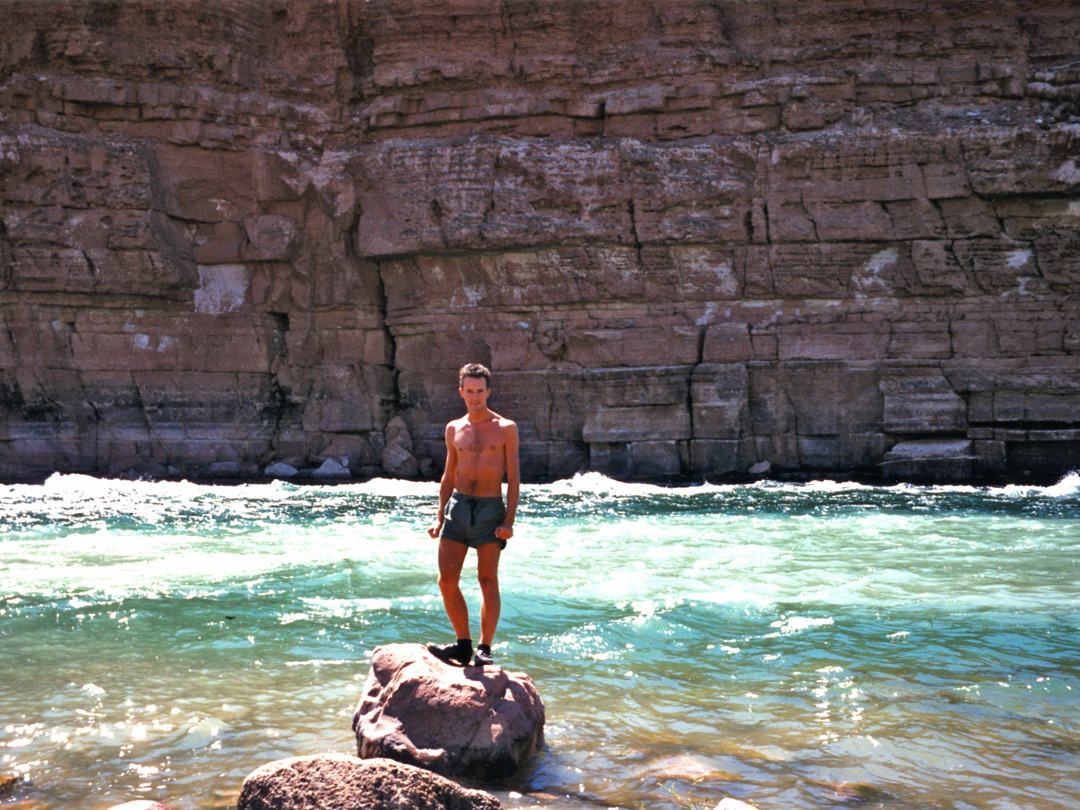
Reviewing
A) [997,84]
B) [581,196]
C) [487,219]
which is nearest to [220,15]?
[487,219]

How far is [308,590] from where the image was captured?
8906mm

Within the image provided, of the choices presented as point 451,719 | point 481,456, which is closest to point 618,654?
point 481,456

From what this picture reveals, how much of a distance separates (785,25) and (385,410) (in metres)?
12.0

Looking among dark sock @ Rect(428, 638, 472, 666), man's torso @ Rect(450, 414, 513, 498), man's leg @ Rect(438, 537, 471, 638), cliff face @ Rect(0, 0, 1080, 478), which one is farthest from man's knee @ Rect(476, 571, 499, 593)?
cliff face @ Rect(0, 0, 1080, 478)

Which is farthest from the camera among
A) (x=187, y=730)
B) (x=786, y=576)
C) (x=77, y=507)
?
(x=77, y=507)

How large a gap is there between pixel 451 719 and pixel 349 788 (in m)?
0.86

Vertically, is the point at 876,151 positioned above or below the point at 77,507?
above

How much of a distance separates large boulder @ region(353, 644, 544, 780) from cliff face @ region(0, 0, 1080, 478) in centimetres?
1513

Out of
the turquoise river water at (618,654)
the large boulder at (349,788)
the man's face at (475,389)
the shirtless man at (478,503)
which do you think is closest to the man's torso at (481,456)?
the shirtless man at (478,503)

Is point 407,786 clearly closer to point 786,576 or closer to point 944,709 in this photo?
point 944,709

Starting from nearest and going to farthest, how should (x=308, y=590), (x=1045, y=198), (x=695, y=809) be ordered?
(x=695, y=809), (x=308, y=590), (x=1045, y=198)

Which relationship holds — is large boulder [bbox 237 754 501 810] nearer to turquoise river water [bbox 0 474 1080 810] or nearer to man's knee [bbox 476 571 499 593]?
turquoise river water [bbox 0 474 1080 810]

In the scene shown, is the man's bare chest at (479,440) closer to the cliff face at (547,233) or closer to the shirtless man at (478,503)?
the shirtless man at (478,503)

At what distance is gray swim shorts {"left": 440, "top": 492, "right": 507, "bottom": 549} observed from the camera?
17.2ft
